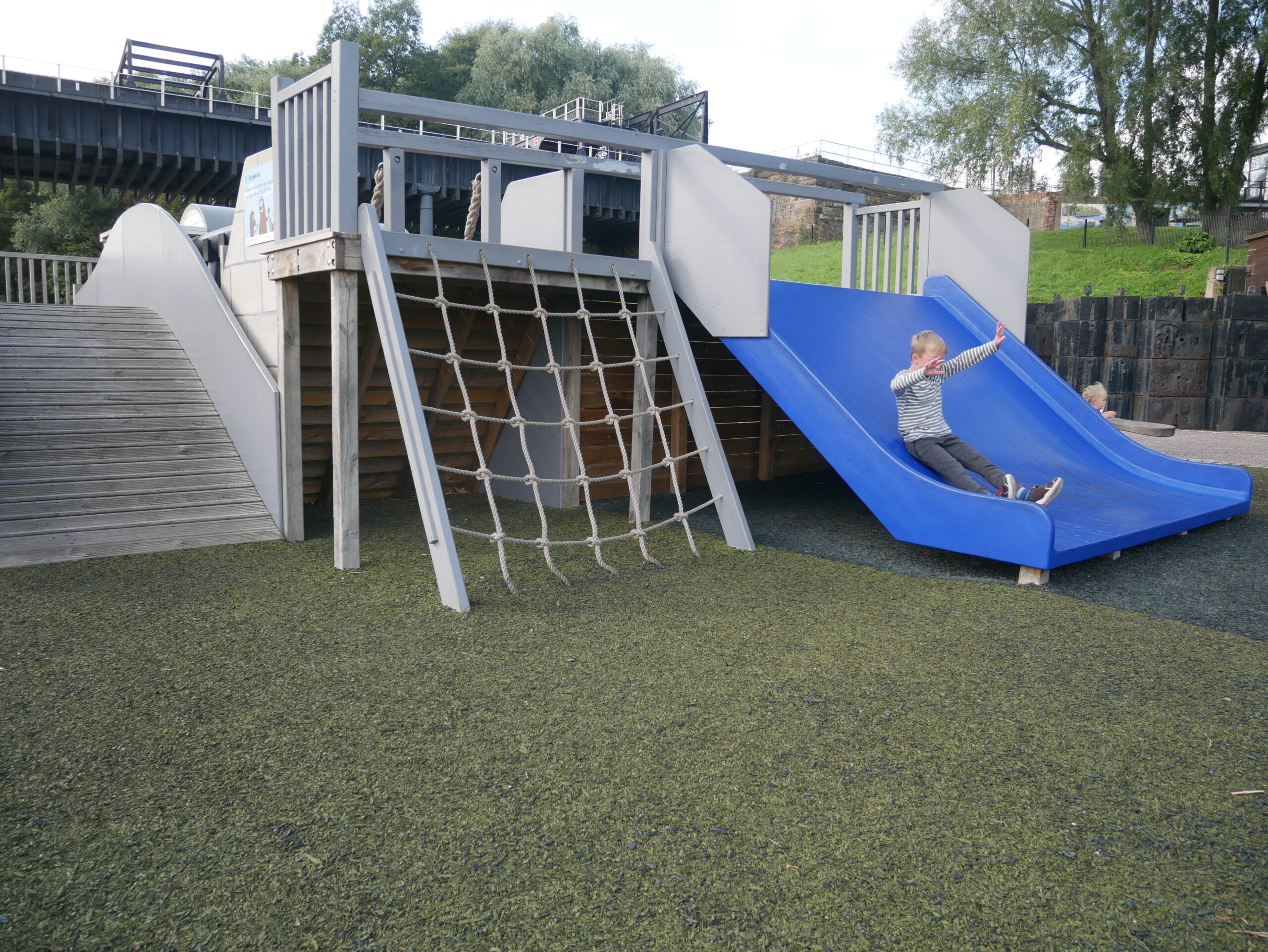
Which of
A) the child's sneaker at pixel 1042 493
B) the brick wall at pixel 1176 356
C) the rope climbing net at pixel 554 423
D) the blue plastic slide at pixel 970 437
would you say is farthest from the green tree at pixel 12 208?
the child's sneaker at pixel 1042 493

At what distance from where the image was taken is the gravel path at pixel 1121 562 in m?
3.93

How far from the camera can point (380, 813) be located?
2.09 meters

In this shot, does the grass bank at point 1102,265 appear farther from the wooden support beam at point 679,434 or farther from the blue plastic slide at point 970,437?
the wooden support beam at point 679,434

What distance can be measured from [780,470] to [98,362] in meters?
5.12

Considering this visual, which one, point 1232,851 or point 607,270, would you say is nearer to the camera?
point 1232,851

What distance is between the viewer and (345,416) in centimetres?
443

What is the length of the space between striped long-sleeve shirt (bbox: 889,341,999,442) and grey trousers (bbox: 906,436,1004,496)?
4cm

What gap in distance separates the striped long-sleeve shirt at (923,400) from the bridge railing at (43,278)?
677 centimetres

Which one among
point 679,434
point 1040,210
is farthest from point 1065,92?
point 679,434

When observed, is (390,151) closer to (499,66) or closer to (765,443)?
(765,443)

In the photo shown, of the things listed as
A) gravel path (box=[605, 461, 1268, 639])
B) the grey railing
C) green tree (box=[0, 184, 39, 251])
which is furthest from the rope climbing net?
green tree (box=[0, 184, 39, 251])

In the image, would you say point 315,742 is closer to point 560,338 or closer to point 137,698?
point 137,698

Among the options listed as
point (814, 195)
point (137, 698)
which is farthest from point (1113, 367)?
point (137, 698)

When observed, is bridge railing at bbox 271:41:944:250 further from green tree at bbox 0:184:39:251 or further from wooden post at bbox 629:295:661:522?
green tree at bbox 0:184:39:251
